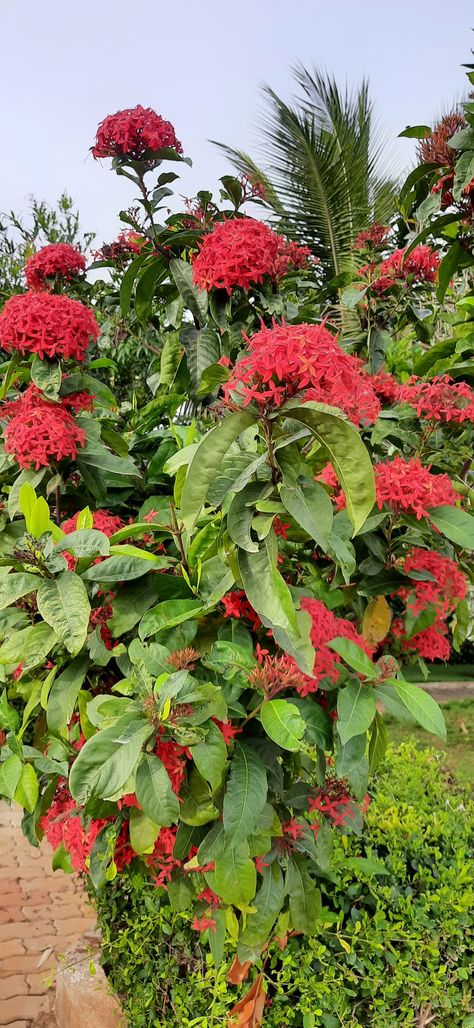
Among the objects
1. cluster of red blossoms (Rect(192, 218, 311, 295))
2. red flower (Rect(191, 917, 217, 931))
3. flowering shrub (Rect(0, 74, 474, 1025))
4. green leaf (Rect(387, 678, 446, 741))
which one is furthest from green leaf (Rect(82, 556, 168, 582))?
red flower (Rect(191, 917, 217, 931))

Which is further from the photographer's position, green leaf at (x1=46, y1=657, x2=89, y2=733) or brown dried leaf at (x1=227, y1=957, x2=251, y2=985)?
brown dried leaf at (x1=227, y1=957, x2=251, y2=985)

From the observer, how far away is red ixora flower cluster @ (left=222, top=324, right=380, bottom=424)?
100 cm

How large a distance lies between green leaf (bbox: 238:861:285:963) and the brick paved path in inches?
63.3

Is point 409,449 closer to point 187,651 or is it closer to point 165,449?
point 165,449

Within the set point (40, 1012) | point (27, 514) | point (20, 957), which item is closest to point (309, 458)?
point (27, 514)

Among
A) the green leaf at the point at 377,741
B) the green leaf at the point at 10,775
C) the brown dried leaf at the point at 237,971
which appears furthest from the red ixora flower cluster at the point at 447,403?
the brown dried leaf at the point at 237,971

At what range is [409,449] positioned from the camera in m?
1.83

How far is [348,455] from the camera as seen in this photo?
3.41 ft

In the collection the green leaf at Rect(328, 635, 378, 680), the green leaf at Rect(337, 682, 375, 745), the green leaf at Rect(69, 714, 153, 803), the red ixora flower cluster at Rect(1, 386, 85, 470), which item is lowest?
the green leaf at Rect(337, 682, 375, 745)

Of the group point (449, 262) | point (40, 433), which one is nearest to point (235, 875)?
point (40, 433)

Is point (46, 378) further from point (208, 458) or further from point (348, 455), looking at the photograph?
point (348, 455)

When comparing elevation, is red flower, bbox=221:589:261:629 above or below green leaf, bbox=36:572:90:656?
below

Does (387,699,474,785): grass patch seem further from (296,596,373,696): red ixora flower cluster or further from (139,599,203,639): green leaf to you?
(139,599,203,639): green leaf

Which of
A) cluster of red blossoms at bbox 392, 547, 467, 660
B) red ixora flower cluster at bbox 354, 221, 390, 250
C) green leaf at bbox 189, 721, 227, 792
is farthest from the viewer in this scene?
red ixora flower cluster at bbox 354, 221, 390, 250
